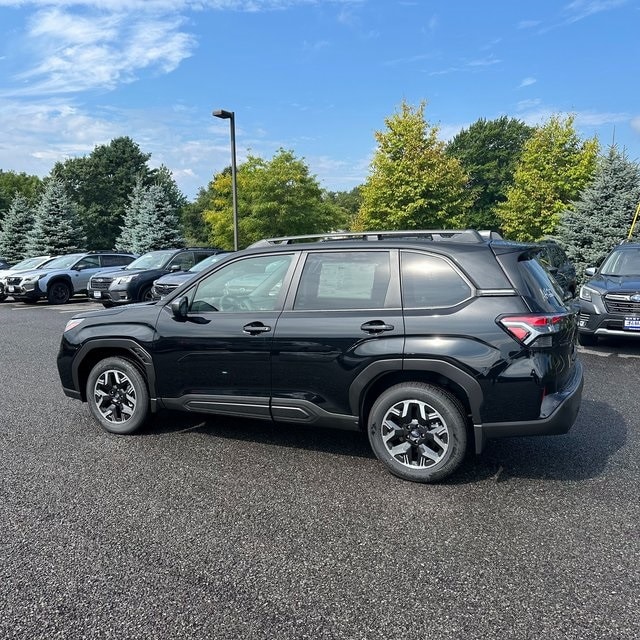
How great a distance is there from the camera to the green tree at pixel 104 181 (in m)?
53.7

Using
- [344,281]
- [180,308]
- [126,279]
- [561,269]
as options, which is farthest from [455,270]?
[126,279]

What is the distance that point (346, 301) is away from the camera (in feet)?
12.6

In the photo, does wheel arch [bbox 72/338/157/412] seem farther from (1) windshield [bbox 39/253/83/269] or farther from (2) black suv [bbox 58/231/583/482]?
(1) windshield [bbox 39/253/83/269]

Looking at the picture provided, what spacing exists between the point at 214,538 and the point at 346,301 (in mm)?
1826

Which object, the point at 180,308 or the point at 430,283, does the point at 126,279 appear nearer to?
the point at 180,308

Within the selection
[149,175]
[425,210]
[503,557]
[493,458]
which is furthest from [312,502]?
[149,175]

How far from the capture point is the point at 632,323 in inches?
309

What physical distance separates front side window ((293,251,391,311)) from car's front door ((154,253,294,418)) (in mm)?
194

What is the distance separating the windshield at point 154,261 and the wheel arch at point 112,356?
35.8ft

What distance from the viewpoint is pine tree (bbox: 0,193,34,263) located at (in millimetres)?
34469

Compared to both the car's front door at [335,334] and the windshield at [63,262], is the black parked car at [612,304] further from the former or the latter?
the windshield at [63,262]

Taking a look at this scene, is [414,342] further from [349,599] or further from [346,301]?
[349,599]

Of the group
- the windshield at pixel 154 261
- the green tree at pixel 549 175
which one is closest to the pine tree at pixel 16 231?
the windshield at pixel 154 261

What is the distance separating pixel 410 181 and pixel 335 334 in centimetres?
2324
